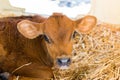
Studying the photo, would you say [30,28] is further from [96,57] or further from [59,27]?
[96,57]

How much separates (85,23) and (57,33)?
0.31 metres

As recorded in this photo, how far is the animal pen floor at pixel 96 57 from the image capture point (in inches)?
108

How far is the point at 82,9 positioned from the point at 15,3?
2.38 feet

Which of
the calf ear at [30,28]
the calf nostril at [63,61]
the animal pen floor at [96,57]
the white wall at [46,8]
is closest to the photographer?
the calf nostril at [63,61]

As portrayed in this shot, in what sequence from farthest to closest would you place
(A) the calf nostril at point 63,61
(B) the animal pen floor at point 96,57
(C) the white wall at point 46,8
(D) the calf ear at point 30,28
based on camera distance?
(C) the white wall at point 46,8, (B) the animal pen floor at point 96,57, (D) the calf ear at point 30,28, (A) the calf nostril at point 63,61

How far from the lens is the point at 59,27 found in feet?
7.90

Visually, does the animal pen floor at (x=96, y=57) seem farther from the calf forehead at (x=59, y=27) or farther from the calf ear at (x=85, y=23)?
the calf forehead at (x=59, y=27)

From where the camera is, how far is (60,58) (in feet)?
7.73

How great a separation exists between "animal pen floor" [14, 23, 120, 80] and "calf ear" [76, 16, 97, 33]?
1.19 feet

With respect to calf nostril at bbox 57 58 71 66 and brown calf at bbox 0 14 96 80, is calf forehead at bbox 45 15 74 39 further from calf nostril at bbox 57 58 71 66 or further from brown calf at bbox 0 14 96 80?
calf nostril at bbox 57 58 71 66

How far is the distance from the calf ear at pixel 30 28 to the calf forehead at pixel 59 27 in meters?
0.08

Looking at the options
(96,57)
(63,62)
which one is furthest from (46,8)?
(63,62)

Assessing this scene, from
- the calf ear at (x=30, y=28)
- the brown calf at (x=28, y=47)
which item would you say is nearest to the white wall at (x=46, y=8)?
the brown calf at (x=28, y=47)

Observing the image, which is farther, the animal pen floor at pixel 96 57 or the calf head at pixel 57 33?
the animal pen floor at pixel 96 57
